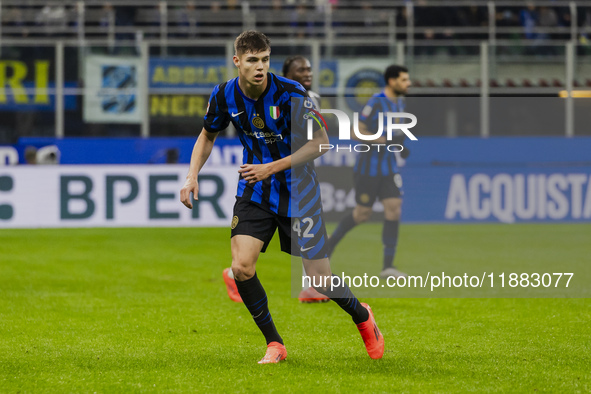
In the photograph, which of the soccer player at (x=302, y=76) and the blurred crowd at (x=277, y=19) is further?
the blurred crowd at (x=277, y=19)

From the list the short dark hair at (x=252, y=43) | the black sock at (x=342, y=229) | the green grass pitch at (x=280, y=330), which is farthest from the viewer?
the black sock at (x=342, y=229)

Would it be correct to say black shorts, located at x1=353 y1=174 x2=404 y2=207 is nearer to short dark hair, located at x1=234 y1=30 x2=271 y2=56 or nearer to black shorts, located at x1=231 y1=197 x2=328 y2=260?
black shorts, located at x1=231 y1=197 x2=328 y2=260

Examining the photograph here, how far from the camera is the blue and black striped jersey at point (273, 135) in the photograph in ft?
16.1

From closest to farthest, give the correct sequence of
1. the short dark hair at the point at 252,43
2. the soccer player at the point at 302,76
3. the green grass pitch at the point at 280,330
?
1. the green grass pitch at the point at 280,330
2. the short dark hair at the point at 252,43
3. the soccer player at the point at 302,76

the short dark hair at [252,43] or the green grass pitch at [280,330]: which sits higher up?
the short dark hair at [252,43]

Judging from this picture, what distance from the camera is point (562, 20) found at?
18844 millimetres

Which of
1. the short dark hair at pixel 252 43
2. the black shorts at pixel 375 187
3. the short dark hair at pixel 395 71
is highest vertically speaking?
the short dark hair at pixel 395 71

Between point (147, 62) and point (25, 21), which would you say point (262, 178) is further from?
point (25, 21)

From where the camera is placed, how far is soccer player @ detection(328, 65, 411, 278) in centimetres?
820

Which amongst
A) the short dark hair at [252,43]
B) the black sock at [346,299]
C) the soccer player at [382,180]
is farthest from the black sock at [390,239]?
the short dark hair at [252,43]

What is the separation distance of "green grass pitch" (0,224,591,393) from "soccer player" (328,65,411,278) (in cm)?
22

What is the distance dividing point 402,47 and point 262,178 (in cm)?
1269

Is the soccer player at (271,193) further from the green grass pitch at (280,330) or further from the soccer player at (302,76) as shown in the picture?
the soccer player at (302,76)

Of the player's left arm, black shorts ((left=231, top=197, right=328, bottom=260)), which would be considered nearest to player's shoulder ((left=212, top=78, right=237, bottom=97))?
the player's left arm
